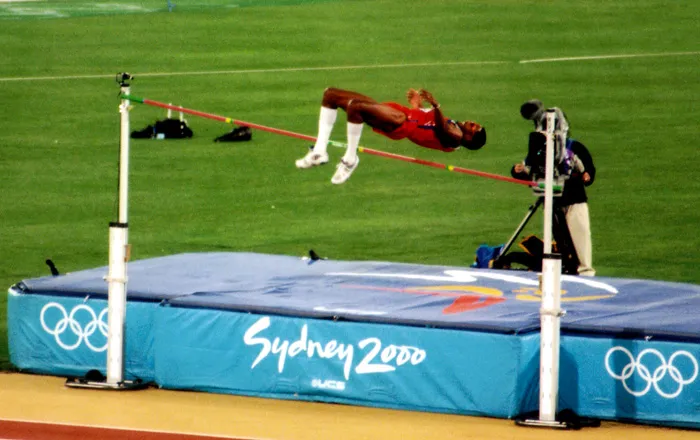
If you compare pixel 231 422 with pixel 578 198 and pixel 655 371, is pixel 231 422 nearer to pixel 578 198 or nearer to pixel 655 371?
pixel 655 371

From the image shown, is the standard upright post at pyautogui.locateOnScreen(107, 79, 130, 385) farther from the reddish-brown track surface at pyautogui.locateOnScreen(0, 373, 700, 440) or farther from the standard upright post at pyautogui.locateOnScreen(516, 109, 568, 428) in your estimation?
the standard upright post at pyautogui.locateOnScreen(516, 109, 568, 428)

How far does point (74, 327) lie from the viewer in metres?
11.5

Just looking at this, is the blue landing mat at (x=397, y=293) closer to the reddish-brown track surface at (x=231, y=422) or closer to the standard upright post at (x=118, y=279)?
the standard upright post at (x=118, y=279)

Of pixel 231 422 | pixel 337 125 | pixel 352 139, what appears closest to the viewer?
pixel 231 422

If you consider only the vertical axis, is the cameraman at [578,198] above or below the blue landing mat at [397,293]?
above

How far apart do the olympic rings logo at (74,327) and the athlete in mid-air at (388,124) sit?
1868 millimetres

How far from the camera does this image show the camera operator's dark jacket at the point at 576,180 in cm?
1300

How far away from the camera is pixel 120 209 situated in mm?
11180

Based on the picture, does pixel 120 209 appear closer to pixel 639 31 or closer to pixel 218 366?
pixel 218 366

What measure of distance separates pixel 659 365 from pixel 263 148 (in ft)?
44.7

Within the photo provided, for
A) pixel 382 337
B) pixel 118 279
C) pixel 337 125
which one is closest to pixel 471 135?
pixel 382 337

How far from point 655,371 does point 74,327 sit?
428 cm

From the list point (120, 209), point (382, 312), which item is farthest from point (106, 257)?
point (382, 312)

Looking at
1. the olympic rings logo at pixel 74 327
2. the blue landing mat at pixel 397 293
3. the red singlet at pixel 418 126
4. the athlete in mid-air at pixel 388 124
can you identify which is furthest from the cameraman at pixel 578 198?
the olympic rings logo at pixel 74 327
